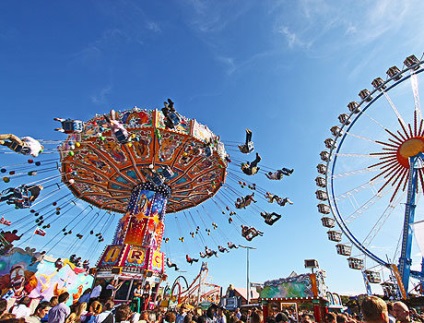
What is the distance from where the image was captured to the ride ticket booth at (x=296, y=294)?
1811cm

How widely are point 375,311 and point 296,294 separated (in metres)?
19.8

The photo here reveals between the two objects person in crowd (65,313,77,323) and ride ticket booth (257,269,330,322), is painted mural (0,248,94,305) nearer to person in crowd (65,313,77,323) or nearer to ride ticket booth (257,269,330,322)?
person in crowd (65,313,77,323)

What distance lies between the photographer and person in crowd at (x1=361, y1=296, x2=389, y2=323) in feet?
6.95

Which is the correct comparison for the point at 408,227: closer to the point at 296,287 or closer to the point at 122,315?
the point at 296,287

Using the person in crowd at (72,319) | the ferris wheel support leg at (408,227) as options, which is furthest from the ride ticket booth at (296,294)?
the person in crowd at (72,319)

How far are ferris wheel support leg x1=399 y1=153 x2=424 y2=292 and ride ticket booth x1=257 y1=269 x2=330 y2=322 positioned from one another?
531 cm

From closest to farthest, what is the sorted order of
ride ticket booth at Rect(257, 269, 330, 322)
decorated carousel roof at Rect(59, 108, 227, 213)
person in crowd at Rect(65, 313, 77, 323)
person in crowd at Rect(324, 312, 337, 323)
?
person in crowd at Rect(324, 312, 337, 323), person in crowd at Rect(65, 313, 77, 323), decorated carousel roof at Rect(59, 108, 227, 213), ride ticket booth at Rect(257, 269, 330, 322)

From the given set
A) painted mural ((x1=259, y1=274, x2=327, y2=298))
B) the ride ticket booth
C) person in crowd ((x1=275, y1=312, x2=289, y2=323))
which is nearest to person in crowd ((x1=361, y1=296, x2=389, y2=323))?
person in crowd ((x1=275, y1=312, x2=289, y2=323))

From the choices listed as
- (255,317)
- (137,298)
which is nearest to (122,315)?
(255,317)

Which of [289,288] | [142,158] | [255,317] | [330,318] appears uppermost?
[142,158]

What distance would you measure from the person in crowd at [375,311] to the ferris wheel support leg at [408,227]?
761 inches

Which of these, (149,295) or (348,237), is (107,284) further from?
(348,237)

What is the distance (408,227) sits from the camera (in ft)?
58.7

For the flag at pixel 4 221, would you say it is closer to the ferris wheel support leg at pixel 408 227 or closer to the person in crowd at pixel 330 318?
the person in crowd at pixel 330 318
